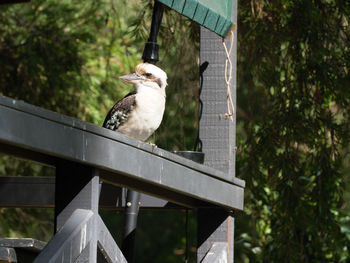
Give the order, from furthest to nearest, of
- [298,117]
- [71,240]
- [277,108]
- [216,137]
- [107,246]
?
1. [277,108]
2. [298,117]
3. [216,137]
4. [107,246]
5. [71,240]

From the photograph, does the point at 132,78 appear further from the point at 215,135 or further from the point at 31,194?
the point at 31,194

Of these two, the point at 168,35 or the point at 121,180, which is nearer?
the point at 121,180

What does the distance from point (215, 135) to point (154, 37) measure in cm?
53

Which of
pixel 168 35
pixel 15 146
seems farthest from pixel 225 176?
pixel 168 35

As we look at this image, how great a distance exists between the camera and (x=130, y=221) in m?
3.49

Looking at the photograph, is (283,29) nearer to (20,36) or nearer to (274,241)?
(274,241)

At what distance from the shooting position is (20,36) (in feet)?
23.3

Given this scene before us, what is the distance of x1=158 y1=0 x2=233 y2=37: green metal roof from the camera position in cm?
288

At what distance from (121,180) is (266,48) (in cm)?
309

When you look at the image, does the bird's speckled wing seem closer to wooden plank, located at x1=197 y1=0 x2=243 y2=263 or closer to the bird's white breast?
the bird's white breast

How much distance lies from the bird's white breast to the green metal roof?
0.52 metres

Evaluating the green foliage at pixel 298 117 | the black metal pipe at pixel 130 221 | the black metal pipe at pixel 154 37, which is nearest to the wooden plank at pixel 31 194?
the black metal pipe at pixel 130 221

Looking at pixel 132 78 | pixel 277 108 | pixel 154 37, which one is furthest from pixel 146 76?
pixel 277 108

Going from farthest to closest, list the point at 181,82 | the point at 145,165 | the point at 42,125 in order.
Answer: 1. the point at 181,82
2. the point at 145,165
3. the point at 42,125
